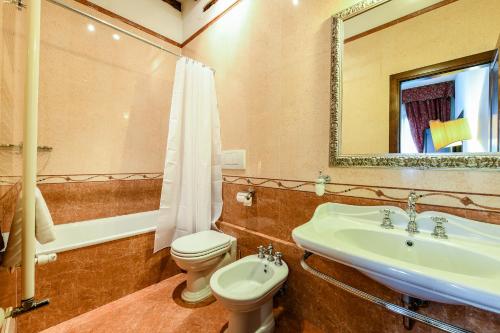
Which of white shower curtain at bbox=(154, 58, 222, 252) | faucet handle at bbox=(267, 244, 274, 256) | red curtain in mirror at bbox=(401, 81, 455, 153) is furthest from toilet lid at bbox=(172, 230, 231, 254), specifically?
red curtain in mirror at bbox=(401, 81, 455, 153)

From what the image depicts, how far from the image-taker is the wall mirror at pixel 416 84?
86 cm

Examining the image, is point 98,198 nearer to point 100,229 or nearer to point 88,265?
point 100,229

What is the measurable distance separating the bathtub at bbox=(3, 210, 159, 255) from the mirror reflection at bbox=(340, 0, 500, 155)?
1.77 metres

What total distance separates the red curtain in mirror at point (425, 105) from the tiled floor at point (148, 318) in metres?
1.61

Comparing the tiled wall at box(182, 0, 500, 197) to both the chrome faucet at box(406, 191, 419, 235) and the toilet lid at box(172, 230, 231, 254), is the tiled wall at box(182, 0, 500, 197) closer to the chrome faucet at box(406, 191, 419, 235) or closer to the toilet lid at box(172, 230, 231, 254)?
the chrome faucet at box(406, 191, 419, 235)

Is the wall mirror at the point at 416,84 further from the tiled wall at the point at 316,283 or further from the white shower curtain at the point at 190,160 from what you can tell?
the white shower curtain at the point at 190,160

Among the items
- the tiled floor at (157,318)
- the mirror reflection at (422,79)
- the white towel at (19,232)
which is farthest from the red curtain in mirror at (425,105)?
the white towel at (19,232)

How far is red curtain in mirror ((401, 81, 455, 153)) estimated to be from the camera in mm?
936

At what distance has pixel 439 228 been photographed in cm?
87

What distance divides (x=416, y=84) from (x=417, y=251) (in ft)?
2.56

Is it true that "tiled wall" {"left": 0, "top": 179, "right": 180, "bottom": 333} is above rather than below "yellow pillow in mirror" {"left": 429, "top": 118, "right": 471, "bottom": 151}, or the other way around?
below

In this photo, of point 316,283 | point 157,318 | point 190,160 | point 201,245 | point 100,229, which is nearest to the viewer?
point 316,283

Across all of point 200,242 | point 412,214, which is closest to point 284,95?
point 412,214

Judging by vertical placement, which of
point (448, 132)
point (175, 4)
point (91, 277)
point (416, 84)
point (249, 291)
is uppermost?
point (175, 4)
